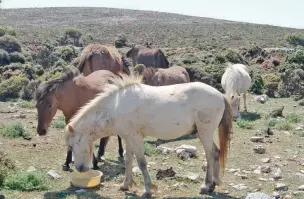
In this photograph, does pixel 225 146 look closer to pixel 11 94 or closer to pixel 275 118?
pixel 275 118

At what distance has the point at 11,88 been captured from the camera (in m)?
18.9

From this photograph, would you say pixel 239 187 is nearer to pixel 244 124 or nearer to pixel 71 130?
pixel 71 130

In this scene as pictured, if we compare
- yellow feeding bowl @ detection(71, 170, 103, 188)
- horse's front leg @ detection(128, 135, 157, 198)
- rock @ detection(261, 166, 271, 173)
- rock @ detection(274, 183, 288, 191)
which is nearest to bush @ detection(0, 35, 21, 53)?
yellow feeding bowl @ detection(71, 170, 103, 188)

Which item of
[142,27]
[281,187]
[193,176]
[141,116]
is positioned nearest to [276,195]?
[281,187]

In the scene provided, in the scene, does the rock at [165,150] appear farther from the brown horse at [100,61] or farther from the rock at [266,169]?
the brown horse at [100,61]

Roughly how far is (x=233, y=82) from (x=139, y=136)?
369 inches

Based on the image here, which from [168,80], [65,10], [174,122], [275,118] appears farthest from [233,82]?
[65,10]

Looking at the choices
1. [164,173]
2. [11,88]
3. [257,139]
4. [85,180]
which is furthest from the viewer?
[11,88]

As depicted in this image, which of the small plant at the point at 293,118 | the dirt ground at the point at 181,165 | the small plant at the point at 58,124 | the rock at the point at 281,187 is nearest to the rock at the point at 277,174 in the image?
the dirt ground at the point at 181,165

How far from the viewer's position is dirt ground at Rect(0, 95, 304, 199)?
24.0ft

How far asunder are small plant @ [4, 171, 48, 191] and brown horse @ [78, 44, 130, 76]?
4439 mm

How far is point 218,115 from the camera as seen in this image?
722 centimetres

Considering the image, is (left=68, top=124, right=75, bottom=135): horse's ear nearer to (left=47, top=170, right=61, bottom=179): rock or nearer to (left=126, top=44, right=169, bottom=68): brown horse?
(left=47, top=170, right=61, bottom=179): rock

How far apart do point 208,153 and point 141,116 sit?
4.32 feet
